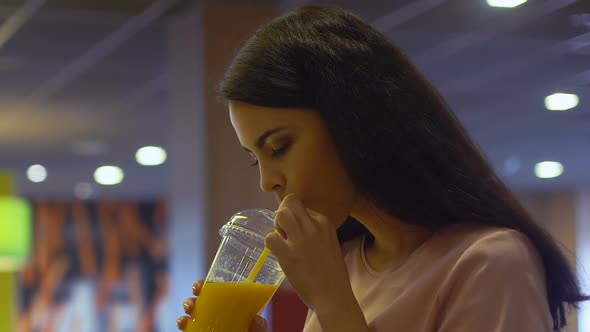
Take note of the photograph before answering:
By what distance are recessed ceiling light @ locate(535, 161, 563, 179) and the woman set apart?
7.75 metres

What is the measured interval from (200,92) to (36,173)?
637 cm

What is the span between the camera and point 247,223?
1050 mm

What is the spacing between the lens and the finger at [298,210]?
0.91m

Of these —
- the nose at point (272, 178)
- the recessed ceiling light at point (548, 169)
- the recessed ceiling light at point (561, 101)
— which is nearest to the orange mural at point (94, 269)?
the recessed ceiling light at point (548, 169)

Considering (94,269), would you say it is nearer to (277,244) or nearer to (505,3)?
(505,3)

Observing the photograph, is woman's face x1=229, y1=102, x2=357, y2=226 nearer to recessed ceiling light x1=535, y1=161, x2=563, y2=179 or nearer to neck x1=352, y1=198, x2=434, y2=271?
neck x1=352, y1=198, x2=434, y2=271

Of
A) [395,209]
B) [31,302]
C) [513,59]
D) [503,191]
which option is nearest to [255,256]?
[395,209]

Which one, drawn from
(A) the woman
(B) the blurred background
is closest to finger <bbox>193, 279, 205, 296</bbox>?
(A) the woman

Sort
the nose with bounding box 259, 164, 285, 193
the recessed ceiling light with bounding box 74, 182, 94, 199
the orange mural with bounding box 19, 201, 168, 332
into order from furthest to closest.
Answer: the orange mural with bounding box 19, 201, 168, 332
the recessed ceiling light with bounding box 74, 182, 94, 199
the nose with bounding box 259, 164, 285, 193

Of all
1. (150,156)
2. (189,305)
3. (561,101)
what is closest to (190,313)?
(189,305)

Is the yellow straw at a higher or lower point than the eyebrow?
lower

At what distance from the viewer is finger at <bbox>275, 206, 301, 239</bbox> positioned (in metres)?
0.91

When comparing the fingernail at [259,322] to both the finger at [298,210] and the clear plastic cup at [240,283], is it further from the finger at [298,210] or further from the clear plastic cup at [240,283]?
the finger at [298,210]

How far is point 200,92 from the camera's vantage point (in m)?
4.37
